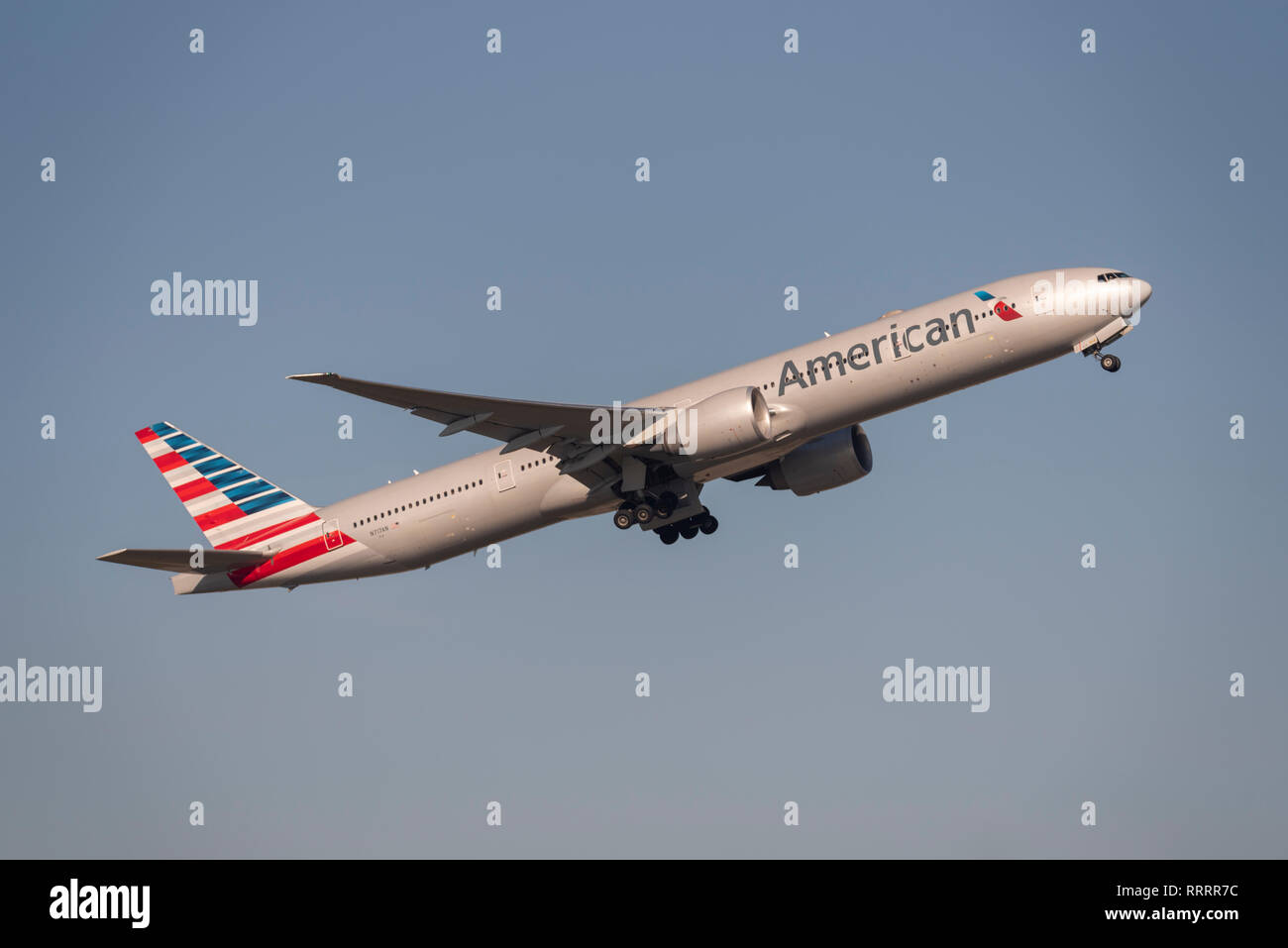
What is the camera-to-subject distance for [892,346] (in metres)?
39.9

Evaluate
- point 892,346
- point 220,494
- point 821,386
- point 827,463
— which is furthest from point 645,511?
point 220,494

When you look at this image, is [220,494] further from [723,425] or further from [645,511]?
[723,425]

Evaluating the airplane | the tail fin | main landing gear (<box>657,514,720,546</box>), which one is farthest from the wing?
the tail fin

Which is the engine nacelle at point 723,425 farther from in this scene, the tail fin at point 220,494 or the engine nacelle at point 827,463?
the tail fin at point 220,494

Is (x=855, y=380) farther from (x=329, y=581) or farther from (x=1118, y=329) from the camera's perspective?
(x=329, y=581)

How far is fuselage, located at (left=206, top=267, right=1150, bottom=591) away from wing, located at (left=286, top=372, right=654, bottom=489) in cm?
98

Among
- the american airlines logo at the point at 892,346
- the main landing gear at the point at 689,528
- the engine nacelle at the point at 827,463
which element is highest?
the american airlines logo at the point at 892,346

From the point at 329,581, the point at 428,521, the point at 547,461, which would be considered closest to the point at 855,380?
the point at 547,461

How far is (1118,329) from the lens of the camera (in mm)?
39625

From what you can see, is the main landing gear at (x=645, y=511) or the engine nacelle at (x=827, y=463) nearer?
the main landing gear at (x=645, y=511)

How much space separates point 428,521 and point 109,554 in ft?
31.2

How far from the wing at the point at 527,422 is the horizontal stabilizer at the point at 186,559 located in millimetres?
9492

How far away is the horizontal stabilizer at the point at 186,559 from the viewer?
136 feet

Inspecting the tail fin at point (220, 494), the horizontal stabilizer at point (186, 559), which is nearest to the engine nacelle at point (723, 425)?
the tail fin at point (220, 494)
